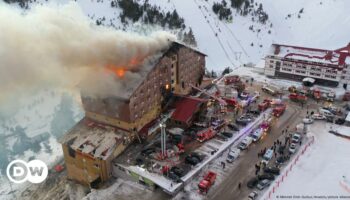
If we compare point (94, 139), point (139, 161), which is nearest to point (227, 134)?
point (139, 161)

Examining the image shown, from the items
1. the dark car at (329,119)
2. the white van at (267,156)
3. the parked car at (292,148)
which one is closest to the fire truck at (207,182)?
the white van at (267,156)

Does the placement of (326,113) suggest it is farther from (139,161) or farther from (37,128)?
(37,128)

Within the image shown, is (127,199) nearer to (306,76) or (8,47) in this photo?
(8,47)

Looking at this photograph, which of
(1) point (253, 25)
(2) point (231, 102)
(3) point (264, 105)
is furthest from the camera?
(1) point (253, 25)

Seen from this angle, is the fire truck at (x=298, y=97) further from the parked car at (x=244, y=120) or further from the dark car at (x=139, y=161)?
the dark car at (x=139, y=161)

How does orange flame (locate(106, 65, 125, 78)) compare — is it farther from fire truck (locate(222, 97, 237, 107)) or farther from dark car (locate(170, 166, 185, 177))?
fire truck (locate(222, 97, 237, 107))

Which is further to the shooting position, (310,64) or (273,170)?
(310,64)
